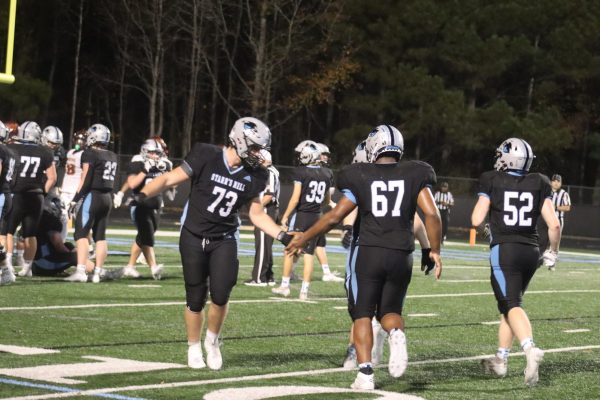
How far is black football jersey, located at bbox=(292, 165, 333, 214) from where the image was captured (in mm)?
15195

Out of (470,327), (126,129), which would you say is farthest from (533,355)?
(126,129)

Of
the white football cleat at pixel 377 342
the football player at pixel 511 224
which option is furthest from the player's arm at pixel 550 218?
the white football cleat at pixel 377 342

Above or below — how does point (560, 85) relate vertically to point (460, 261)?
above

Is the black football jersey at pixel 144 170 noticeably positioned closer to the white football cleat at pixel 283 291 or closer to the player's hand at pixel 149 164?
the player's hand at pixel 149 164

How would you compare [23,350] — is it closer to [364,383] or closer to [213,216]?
[213,216]

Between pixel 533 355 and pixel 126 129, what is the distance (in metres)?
48.6

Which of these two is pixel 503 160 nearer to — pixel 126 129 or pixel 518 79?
pixel 518 79

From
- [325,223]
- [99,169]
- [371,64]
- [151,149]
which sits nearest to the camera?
[325,223]

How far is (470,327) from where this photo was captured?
1241 centimetres

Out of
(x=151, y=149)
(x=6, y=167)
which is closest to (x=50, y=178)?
(x=151, y=149)

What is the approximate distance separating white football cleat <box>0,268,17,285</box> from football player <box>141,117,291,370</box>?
6034 mm

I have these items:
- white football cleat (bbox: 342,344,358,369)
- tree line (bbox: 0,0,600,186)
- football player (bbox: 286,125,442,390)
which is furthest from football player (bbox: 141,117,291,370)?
tree line (bbox: 0,0,600,186)

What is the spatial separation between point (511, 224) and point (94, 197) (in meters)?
7.01

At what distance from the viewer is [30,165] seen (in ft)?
49.4
